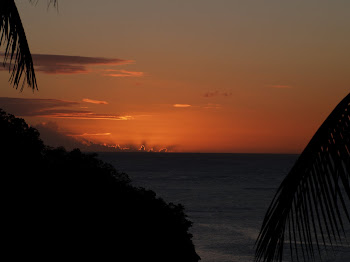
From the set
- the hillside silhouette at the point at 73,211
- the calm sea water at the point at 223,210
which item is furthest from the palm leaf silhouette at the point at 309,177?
the calm sea water at the point at 223,210

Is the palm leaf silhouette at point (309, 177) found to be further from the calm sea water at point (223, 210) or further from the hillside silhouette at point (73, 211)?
the calm sea water at point (223, 210)

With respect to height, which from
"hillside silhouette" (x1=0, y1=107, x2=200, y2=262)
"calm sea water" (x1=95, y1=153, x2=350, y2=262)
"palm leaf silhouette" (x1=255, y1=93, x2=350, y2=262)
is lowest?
"calm sea water" (x1=95, y1=153, x2=350, y2=262)

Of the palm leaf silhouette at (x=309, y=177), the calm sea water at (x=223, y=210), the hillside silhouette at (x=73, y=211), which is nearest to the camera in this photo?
the palm leaf silhouette at (x=309, y=177)

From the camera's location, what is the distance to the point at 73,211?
13977 mm

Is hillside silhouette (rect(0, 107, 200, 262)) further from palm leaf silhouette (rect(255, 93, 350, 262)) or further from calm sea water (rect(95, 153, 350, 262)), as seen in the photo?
calm sea water (rect(95, 153, 350, 262))

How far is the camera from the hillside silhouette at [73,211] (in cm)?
1238

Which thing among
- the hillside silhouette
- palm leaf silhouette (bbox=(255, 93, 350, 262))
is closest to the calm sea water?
the hillside silhouette

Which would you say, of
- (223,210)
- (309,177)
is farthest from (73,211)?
(223,210)

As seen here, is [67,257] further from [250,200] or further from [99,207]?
[250,200]

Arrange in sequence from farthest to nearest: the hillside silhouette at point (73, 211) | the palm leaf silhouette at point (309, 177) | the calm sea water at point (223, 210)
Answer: the calm sea water at point (223, 210), the hillside silhouette at point (73, 211), the palm leaf silhouette at point (309, 177)

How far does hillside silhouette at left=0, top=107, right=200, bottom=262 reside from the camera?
12375 mm

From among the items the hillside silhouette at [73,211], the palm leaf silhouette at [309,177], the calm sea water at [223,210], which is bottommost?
the calm sea water at [223,210]

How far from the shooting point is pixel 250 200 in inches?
3809

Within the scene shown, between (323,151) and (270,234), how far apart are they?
0.70m
